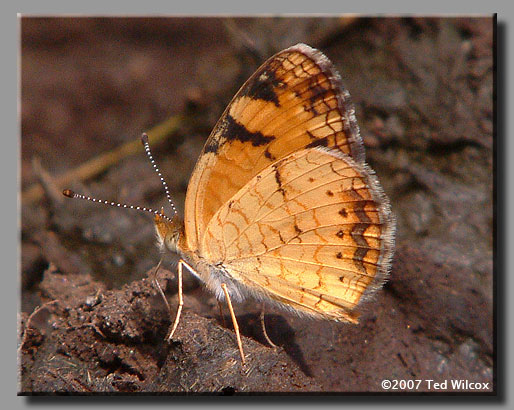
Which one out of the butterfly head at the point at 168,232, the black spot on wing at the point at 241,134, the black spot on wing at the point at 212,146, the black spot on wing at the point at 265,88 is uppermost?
the black spot on wing at the point at 265,88

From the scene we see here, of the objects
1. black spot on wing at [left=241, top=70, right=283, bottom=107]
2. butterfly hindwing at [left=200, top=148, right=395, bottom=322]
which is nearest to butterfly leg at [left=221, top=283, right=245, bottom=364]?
butterfly hindwing at [left=200, top=148, right=395, bottom=322]

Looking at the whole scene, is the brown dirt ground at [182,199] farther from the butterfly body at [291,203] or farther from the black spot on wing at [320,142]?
the black spot on wing at [320,142]

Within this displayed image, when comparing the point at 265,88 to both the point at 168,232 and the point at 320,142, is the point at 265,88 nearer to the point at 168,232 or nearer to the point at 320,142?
the point at 320,142

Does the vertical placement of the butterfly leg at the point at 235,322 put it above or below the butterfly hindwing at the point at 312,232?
below

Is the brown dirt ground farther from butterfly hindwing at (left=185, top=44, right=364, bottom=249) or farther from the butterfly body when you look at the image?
butterfly hindwing at (left=185, top=44, right=364, bottom=249)

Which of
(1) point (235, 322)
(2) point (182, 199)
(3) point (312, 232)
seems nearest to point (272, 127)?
(3) point (312, 232)

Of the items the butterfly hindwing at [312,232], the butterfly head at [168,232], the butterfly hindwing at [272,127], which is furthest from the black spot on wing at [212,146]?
the butterfly head at [168,232]
